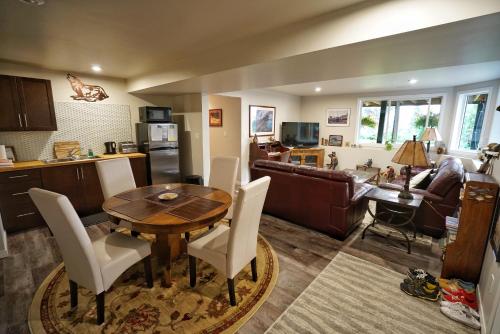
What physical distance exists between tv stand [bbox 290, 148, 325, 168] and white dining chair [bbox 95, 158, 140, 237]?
4.65 m

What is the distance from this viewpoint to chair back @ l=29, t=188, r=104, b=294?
1.48 m

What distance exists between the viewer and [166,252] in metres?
2.06

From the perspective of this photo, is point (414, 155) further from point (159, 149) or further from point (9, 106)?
point (9, 106)

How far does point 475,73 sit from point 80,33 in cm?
580

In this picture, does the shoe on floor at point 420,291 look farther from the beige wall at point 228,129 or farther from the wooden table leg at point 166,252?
the beige wall at point 228,129

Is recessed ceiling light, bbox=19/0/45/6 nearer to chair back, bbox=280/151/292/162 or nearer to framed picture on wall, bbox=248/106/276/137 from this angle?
framed picture on wall, bbox=248/106/276/137

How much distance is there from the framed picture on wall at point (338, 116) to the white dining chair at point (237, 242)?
583 cm

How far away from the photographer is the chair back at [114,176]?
2.58 m

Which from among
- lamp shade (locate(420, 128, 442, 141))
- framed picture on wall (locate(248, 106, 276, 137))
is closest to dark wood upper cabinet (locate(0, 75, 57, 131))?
framed picture on wall (locate(248, 106, 276, 137))

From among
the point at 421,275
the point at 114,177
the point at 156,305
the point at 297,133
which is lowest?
the point at 156,305

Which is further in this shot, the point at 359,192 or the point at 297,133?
the point at 297,133

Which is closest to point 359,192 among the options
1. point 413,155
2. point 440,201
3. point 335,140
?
point 413,155

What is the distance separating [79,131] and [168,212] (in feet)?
10.8

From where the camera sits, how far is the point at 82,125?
403 centimetres
